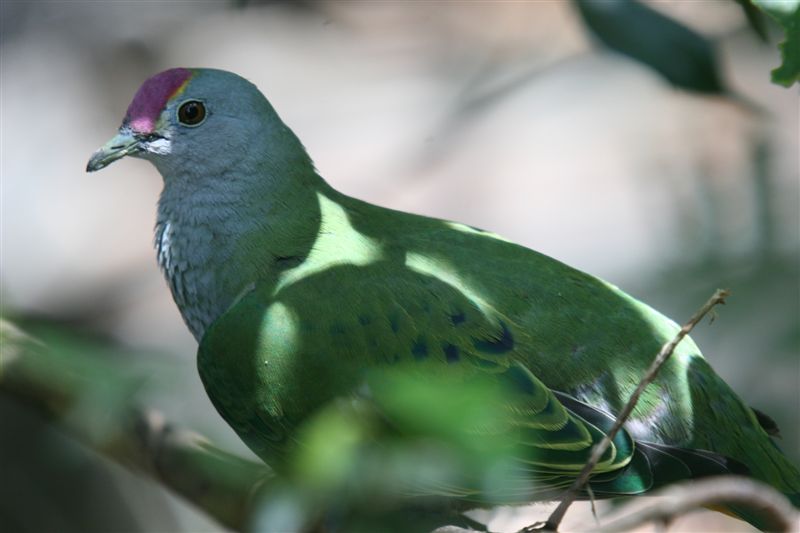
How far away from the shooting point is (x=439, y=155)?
5.36 meters

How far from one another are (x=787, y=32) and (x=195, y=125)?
1858 mm

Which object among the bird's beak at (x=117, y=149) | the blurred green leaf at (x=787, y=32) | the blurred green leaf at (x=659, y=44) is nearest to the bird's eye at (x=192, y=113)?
the bird's beak at (x=117, y=149)

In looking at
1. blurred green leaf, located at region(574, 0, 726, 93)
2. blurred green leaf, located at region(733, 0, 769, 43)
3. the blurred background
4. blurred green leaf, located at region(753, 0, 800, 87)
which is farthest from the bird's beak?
blurred green leaf, located at region(753, 0, 800, 87)

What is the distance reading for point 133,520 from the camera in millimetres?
5129

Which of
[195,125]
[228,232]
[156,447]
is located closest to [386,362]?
[228,232]

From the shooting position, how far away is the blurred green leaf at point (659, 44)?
11.9 feet

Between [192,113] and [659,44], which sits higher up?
[659,44]

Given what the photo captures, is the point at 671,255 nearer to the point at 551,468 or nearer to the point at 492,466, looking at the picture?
the point at 551,468

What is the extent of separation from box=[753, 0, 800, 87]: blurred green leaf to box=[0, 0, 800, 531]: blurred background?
4.59ft

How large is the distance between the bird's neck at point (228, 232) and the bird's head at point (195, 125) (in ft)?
0.20

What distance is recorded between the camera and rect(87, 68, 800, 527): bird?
2807mm

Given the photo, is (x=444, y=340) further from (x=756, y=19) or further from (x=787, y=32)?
(x=756, y=19)

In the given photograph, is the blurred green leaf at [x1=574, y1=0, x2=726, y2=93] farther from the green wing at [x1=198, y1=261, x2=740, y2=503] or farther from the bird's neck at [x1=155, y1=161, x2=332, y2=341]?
the green wing at [x1=198, y1=261, x2=740, y2=503]

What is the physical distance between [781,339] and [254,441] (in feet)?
7.88
